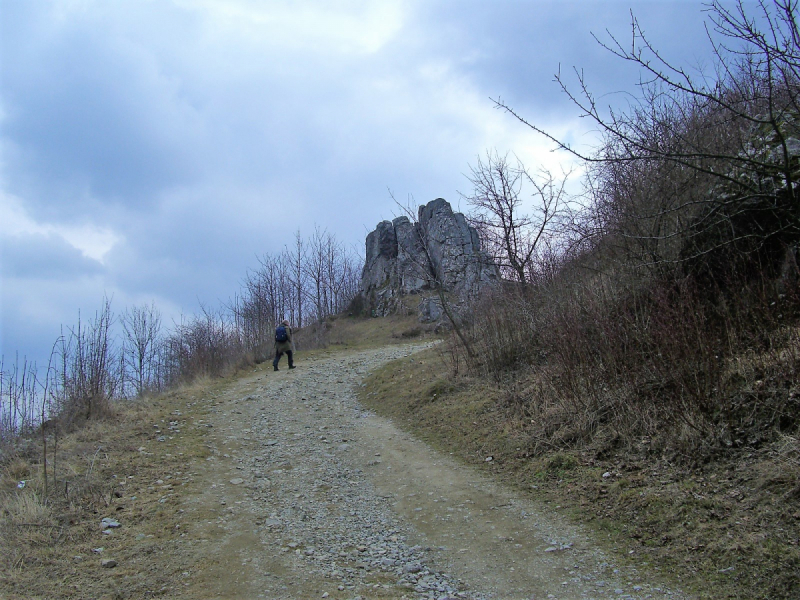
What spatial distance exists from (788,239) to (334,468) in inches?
277

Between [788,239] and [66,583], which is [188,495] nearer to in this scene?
[66,583]

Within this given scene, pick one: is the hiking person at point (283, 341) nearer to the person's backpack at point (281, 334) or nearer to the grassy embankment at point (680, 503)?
the person's backpack at point (281, 334)

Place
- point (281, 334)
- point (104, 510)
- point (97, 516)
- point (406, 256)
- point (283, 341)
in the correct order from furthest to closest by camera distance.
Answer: point (406, 256)
point (283, 341)
point (281, 334)
point (104, 510)
point (97, 516)

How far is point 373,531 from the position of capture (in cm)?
538

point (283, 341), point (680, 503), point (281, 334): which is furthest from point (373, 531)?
point (283, 341)

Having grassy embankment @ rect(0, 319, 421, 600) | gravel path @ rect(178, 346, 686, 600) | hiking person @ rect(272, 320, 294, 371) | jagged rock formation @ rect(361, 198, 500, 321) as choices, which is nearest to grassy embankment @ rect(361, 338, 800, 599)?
gravel path @ rect(178, 346, 686, 600)

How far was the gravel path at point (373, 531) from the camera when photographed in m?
4.11

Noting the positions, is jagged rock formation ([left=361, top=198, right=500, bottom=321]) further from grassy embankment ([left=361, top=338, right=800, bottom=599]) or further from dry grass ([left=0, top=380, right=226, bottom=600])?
grassy embankment ([left=361, top=338, right=800, bottom=599])

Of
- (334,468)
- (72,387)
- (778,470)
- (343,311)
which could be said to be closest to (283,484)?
(334,468)

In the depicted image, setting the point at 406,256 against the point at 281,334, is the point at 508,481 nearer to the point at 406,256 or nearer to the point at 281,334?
the point at 281,334

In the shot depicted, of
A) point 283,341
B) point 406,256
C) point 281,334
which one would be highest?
point 406,256

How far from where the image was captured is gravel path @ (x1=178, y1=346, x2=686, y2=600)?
4.11 meters

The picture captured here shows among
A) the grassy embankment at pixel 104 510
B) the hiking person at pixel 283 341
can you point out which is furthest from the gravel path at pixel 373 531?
the hiking person at pixel 283 341

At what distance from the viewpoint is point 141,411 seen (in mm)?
11492
